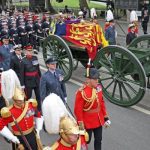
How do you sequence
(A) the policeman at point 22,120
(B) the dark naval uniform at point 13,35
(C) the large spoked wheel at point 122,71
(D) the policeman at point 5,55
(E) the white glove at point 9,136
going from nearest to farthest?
(E) the white glove at point 9,136
(A) the policeman at point 22,120
(C) the large spoked wheel at point 122,71
(D) the policeman at point 5,55
(B) the dark naval uniform at point 13,35

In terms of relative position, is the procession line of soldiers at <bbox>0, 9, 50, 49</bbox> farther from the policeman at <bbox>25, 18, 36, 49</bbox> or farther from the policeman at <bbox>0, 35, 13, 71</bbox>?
the policeman at <bbox>0, 35, 13, 71</bbox>

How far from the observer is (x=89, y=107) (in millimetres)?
5445

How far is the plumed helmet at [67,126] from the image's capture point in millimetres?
3641

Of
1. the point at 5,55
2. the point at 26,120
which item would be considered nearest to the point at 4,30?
the point at 5,55

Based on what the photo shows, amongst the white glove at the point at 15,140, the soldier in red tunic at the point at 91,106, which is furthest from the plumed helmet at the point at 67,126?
the soldier in red tunic at the point at 91,106

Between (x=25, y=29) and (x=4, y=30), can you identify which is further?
(x=25, y=29)

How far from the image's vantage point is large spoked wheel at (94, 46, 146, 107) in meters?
7.85

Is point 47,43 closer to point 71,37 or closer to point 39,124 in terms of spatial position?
point 71,37

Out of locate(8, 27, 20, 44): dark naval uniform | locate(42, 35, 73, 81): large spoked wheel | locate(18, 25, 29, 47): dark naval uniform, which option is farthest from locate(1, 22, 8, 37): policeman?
locate(42, 35, 73, 81): large spoked wheel

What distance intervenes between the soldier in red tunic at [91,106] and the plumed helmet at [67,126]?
155 cm

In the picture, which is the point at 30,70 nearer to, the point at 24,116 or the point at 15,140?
the point at 24,116

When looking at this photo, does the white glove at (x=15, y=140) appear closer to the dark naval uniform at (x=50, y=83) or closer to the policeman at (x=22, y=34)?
the dark naval uniform at (x=50, y=83)

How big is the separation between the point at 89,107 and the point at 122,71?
10.2ft

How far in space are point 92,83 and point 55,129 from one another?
1.64 m
